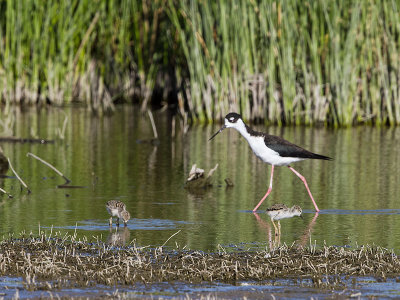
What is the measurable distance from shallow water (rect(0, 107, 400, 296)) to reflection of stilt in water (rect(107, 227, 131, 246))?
0.07ft

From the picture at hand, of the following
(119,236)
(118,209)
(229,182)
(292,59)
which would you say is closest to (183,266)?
(119,236)

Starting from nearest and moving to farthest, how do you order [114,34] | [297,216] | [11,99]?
1. [297,216]
2. [11,99]
3. [114,34]

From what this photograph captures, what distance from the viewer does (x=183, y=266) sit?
6.00 meters

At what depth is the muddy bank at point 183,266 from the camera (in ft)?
19.0

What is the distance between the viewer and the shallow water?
25.7 feet

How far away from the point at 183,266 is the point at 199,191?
14.4 ft

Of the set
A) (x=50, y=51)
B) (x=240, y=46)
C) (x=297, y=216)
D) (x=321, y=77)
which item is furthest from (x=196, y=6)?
(x=297, y=216)

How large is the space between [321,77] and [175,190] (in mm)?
6960

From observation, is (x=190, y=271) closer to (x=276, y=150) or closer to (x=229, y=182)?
(x=276, y=150)

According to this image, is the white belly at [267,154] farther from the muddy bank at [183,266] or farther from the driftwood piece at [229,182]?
the muddy bank at [183,266]

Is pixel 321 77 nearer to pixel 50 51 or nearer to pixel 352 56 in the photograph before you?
pixel 352 56

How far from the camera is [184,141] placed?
1538 cm

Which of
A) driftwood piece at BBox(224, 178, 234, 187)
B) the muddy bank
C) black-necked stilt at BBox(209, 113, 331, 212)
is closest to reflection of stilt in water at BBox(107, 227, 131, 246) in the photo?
the muddy bank

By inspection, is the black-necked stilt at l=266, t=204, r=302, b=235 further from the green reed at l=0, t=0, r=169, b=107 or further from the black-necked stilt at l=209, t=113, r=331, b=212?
the green reed at l=0, t=0, r=169, b=107
